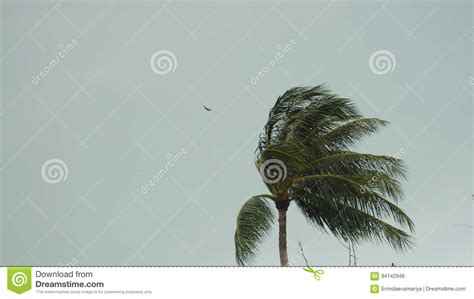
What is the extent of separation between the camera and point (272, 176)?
19375mm

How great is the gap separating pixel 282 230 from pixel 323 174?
1.84 meters

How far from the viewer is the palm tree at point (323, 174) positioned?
18656 mm

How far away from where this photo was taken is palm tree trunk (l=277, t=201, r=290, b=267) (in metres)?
19.5

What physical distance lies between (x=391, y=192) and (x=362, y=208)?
2.74ft

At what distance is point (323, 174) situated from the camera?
19031 mm
